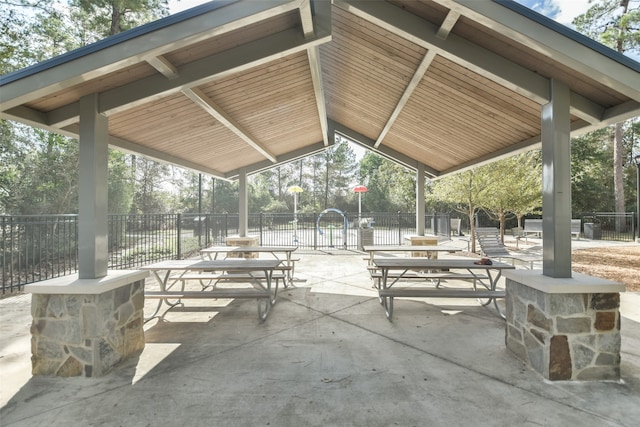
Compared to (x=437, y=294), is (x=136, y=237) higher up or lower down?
higher up

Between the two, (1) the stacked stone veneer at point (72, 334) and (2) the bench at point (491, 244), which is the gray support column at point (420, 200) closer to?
(2) the bench at point (491, 244)

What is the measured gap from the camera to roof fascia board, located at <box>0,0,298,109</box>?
2582 millimetres

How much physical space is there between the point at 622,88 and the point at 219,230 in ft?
43.1

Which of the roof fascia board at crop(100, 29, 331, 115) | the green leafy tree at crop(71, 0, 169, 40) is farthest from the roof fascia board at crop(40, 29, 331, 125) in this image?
the green leafy tree at crop(71, 0, 169, 40)

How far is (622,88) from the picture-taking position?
8.66ft

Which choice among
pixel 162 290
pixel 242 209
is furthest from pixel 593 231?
pixel 162 290

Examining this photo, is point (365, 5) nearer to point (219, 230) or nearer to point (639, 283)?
point (639, 283)

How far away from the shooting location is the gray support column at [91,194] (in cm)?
312

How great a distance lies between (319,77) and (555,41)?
112 inches

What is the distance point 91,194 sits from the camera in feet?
10.3

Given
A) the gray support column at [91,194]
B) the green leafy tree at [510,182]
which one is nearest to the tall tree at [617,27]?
the green leafy tree at [510,182]

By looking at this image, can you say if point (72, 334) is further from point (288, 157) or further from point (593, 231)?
point (593, 231)

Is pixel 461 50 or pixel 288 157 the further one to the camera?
pixel 288 157

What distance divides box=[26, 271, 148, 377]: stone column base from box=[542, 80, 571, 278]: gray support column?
4.42 meters
